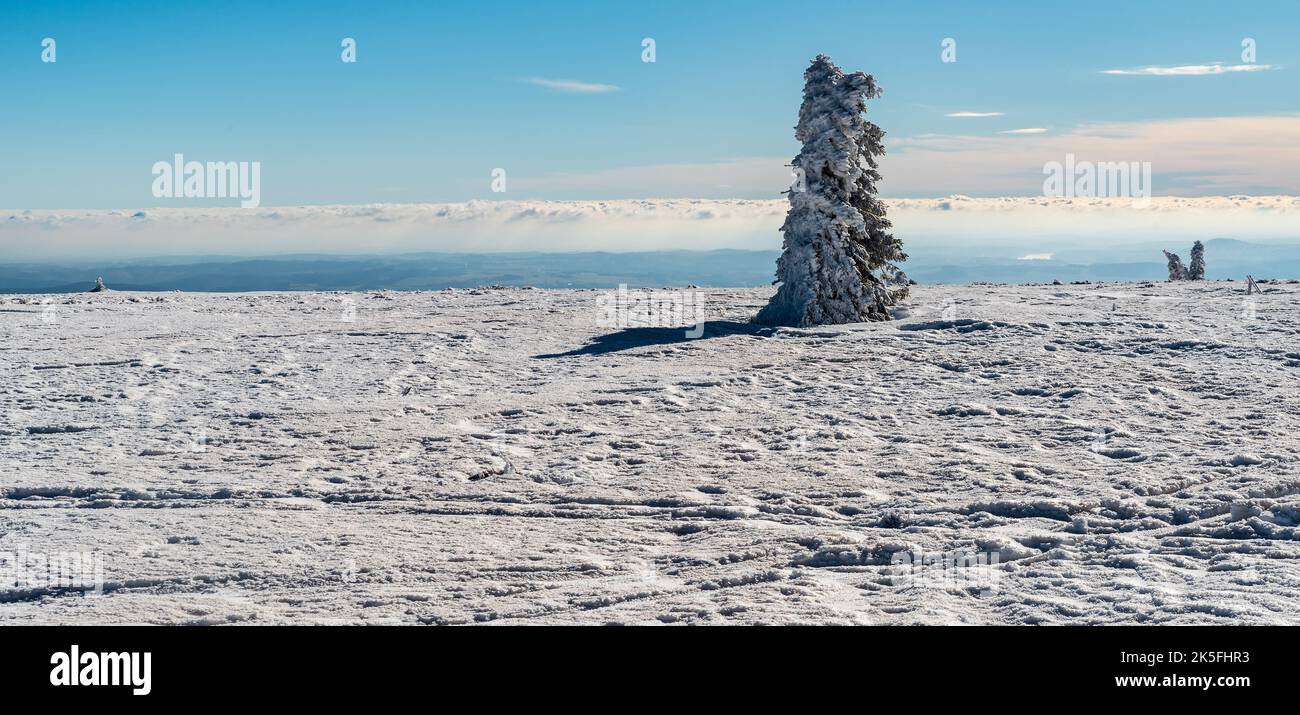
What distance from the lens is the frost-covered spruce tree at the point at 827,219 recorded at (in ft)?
76.0

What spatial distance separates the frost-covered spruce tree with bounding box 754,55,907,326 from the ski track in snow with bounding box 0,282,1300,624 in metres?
1.39

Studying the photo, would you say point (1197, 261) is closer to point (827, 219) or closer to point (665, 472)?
point (827, 219)

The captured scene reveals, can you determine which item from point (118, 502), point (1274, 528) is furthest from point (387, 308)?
point (1274, 528)

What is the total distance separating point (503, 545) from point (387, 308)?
21.0 meters

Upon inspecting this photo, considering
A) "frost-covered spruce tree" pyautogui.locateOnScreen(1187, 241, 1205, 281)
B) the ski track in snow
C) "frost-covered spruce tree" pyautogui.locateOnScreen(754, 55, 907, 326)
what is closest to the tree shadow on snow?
the ski track in snow

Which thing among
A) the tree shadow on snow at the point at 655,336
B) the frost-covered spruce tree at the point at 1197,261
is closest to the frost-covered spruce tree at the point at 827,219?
the tree shadow on snow at the point at 655,336

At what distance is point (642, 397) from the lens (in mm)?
15812

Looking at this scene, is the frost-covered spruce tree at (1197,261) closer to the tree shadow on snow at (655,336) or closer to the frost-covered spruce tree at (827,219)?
the frost-covered spruce tree at (827,219)

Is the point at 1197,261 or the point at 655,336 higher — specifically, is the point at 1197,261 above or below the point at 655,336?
above

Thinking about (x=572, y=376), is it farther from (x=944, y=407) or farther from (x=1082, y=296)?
(x=1082, y=296)

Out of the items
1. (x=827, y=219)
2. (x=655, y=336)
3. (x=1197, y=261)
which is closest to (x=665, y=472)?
(x=655, y=336)

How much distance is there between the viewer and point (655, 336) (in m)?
22.2

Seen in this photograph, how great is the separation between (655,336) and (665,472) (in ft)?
35.4

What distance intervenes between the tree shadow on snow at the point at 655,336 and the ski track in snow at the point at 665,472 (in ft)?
0.64
